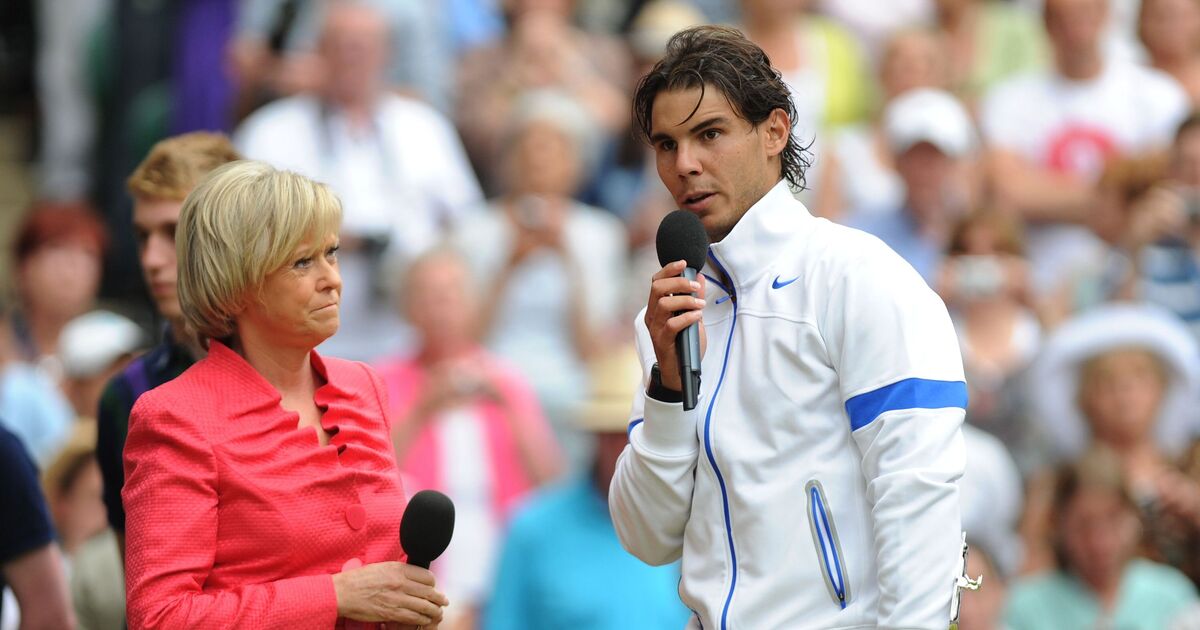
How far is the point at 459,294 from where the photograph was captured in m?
8.17

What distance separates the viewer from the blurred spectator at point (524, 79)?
9.81 metres

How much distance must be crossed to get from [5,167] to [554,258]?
4603 mm

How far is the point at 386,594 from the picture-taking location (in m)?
3.59

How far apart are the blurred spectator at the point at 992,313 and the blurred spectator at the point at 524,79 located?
A: 90.8 inches

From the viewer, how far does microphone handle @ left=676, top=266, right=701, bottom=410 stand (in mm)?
3643

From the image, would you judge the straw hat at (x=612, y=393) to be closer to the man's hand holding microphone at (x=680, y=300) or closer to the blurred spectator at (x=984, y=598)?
the blurred spectator at (x=984, y=598)

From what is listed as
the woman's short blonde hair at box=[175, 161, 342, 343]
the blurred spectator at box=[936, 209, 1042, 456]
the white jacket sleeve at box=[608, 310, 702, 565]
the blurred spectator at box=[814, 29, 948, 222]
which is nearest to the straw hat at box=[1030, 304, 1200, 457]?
the blurred spectator at box=[936, 209, 1042, 456]

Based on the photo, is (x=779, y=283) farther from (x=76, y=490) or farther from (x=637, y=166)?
(x=637, y=166)

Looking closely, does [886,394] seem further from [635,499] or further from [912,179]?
[912,179]

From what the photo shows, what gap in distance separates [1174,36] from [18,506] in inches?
276

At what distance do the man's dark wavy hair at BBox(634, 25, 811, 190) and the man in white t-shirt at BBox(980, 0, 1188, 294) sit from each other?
212 inches

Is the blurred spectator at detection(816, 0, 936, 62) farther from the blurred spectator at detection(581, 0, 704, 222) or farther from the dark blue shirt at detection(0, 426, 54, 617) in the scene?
the dark blue shirt at detection(0, 426, 54, 617)

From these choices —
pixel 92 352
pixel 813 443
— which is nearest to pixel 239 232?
pixel 813 443

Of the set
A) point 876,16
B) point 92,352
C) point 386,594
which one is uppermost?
point 876,16
